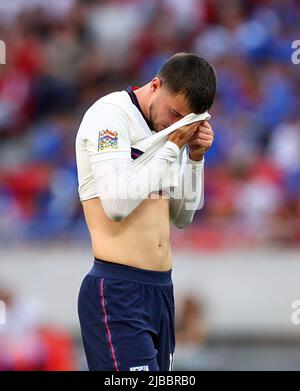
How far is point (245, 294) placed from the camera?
340 inches

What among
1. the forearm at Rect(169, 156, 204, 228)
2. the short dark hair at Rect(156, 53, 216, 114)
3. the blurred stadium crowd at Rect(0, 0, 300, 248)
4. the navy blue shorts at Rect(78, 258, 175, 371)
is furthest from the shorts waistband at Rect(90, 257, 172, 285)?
the blurred stadium crowd at Rect(0, 0, 300, 248)

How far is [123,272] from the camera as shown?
4250 millimetres

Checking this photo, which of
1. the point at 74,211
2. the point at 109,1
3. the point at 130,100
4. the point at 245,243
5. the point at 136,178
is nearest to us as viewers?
the point at 136,178

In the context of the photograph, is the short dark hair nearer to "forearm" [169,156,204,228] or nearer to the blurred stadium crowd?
"forearm" [169,156,204,228]

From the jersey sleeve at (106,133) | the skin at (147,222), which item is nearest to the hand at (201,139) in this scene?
the skin at (147,222)

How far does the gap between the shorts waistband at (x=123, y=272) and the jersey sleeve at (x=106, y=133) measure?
467 mm

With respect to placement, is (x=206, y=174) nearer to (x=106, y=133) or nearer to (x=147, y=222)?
(x=147, y=222)

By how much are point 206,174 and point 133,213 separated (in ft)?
16.8

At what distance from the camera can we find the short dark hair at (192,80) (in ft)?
13.8

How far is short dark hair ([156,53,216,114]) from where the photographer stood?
13.8 feet

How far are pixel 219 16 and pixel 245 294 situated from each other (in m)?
4.74

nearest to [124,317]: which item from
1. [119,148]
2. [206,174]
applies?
[119,148]
